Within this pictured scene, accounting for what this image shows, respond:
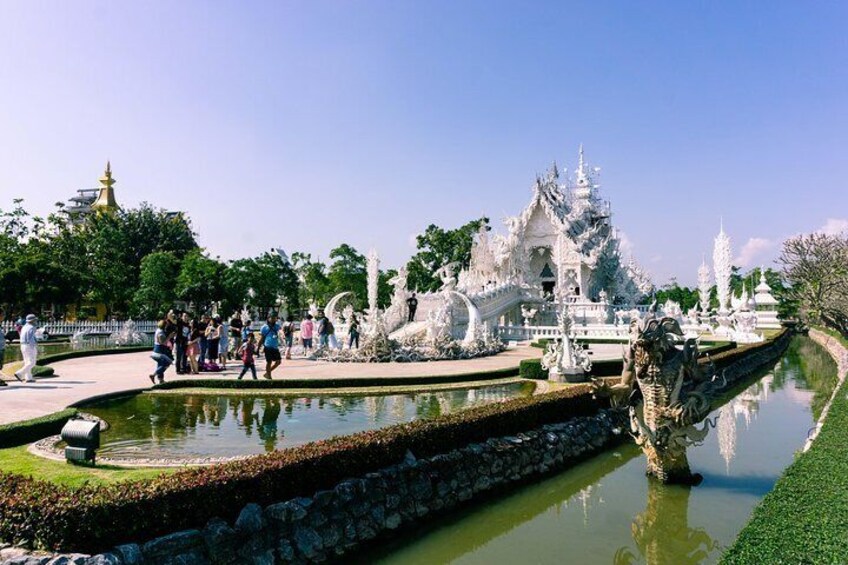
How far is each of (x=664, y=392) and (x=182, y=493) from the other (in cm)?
691

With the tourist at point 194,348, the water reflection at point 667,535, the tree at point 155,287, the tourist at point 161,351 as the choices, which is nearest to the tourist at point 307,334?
the tourist at point 194,348

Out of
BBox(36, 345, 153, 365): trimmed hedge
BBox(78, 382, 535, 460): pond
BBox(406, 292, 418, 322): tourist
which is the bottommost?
BBox(78, 382, 535, 460): pond

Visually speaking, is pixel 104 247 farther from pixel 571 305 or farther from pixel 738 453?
pixel 738 453

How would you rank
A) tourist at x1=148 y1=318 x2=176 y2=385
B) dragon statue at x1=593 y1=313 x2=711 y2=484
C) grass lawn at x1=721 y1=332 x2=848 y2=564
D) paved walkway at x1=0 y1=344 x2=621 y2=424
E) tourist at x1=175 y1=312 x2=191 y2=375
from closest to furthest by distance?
grass lawn at x1=721 y1=332 x2=848 y2=564
dragon statue at x1=593 y1=313 x2=711 y2=484
paved walkway at x1=0 y1=344 x2=621 y2=424
tourist at x1=148 y1=318 x2=176 y2=385
tourist at x1=175 y1=312 x2=191 y2=375

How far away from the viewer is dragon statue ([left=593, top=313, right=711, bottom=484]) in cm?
919

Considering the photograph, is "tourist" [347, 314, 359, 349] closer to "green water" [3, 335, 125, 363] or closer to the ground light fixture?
"green water" [3, 335, 125, 363]

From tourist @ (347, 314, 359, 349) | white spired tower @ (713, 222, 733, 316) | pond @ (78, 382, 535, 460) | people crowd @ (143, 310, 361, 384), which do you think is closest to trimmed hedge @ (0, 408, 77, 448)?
pond @ (78, 382, 535, 460)

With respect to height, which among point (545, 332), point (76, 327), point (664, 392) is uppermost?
point (76, 327)

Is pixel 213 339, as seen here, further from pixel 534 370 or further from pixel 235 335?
pixel 534 370

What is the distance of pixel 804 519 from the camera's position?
19.4 ft

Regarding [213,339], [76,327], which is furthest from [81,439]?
[76,327]

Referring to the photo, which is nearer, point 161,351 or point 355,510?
point 355,510

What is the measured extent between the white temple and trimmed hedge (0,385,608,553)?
2375 centimetres

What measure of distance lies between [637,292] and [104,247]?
43088 millimetres
